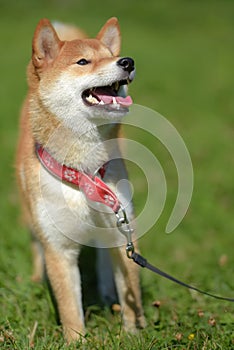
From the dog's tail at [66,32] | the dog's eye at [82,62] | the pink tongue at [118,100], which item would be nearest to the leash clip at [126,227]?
the pink tongue at [118,100]

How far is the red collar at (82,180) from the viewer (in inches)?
125

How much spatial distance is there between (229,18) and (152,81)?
28.6ft

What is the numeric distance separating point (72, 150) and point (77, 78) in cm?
42

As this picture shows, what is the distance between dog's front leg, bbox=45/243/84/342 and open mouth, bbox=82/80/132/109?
0.91 meters

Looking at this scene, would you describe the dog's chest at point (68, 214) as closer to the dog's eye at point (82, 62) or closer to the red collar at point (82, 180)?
the red collar at point (82, 180)

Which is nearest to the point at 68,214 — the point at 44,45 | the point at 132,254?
the point at 132,254

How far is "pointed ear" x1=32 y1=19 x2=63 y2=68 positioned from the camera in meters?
3.20

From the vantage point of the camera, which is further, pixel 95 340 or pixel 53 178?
pixel 53 178

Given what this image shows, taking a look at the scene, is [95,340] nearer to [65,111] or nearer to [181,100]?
[65,111]

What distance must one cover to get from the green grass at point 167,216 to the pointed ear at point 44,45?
1493 millimetres

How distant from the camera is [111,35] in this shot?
11.8ft

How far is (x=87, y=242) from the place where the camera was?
3.42 meters

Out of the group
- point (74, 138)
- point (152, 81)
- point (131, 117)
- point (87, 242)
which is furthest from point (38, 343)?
point (152, 81)

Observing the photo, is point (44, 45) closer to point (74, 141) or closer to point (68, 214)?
point (74, 141)
